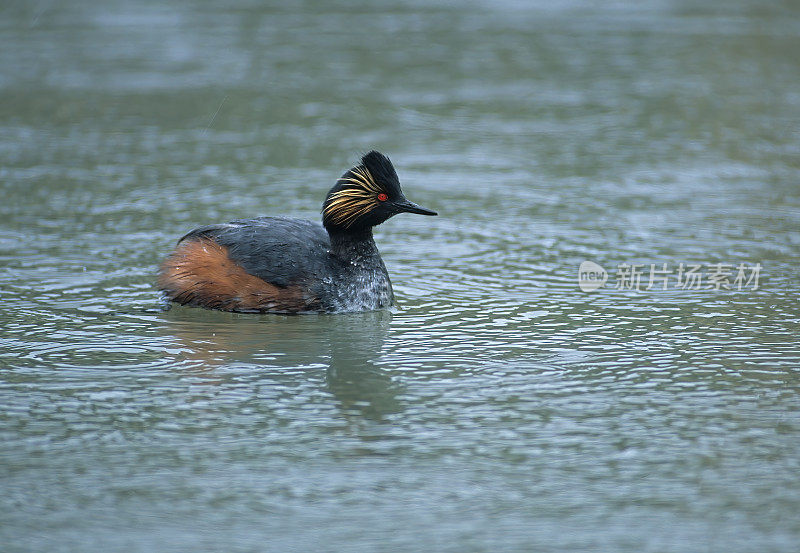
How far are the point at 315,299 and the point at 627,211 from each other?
3.70 metres

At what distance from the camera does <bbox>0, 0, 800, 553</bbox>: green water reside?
5125 mm

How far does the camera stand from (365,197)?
8125 mm

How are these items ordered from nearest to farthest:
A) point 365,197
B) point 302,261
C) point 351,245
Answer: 1. point 302,261
2. point 365,197
3. point 351,245

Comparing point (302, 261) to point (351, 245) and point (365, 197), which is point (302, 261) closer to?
point (351, 245)

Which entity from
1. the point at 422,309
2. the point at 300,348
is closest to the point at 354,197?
the point at 422,309

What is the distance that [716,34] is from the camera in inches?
668

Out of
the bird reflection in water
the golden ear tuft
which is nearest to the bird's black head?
the golden ear tuft

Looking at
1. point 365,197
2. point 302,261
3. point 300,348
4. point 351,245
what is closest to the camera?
point 300,348

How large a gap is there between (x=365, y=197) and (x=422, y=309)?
2.81 ft

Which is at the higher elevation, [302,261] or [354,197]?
[354,197]

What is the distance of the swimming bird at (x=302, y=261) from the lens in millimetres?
7949

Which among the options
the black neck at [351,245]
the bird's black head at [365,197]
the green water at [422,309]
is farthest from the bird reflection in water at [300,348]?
the bird's black head at [365,197]

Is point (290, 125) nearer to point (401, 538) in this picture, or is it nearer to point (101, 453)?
point (101, 453)

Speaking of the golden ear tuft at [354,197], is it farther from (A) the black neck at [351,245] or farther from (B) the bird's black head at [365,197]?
(A) the black neck at [351,245]
